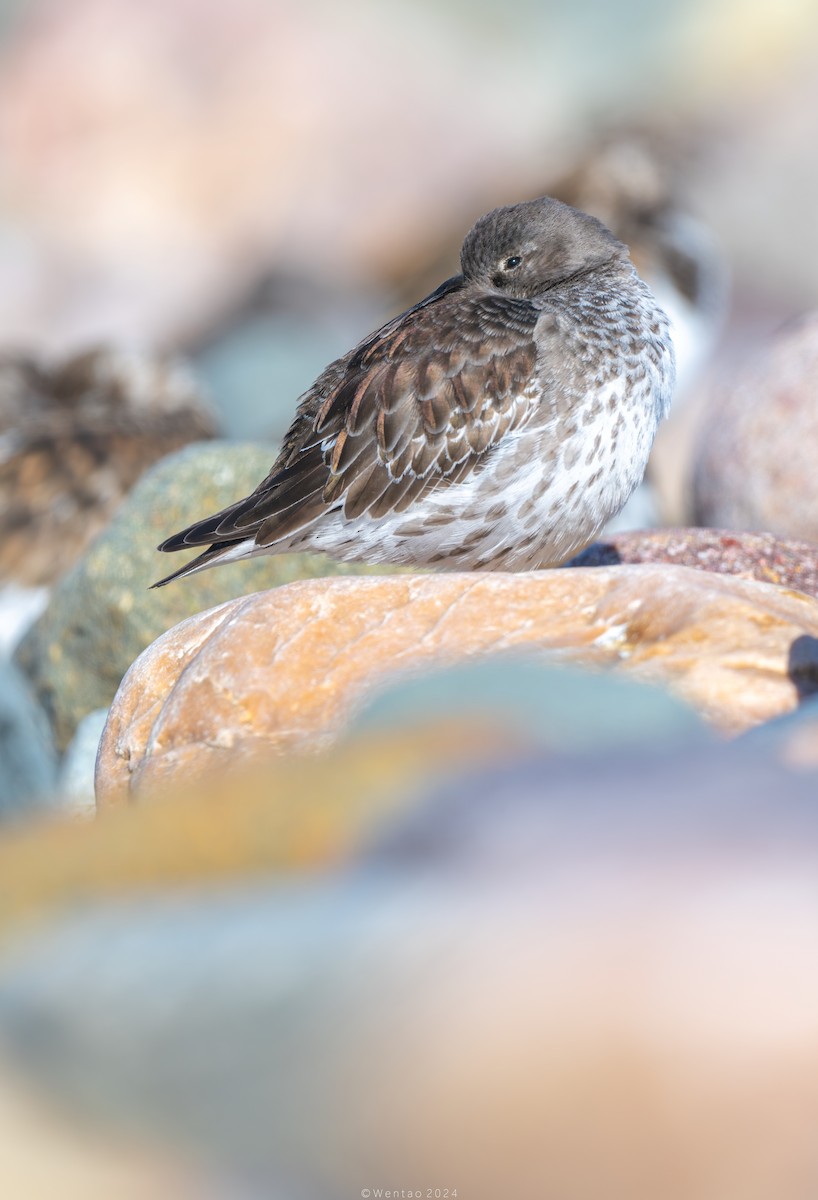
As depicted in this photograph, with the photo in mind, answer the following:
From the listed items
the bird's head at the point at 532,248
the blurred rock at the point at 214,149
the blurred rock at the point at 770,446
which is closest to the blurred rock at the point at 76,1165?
the bird's head at the point at 532,248

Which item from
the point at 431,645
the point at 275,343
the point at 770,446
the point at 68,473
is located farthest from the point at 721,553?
the point at 275,343

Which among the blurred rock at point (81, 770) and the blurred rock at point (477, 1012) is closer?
the blurred rock at point (477, 1012)

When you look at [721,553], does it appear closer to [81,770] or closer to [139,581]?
[139,581]

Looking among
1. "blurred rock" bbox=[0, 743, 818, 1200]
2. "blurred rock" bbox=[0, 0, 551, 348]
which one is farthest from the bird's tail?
"blurred rock" bbox=[0, 0, 551, 348]

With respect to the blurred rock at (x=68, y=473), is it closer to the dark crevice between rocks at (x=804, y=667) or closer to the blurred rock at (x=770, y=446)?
the blurred rock at (x=770, y=446)

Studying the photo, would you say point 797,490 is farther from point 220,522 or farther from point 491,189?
point 491,189

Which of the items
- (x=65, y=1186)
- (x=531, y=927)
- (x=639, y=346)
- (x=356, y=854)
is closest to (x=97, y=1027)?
(x=65, y=1186)

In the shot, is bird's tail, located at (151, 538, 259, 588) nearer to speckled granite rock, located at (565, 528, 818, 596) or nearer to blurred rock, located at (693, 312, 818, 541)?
speckled granite rock, located at (565, 528, 818, 596)
